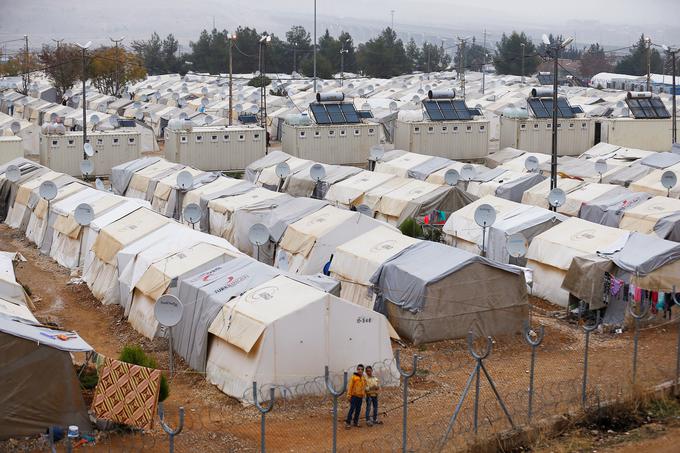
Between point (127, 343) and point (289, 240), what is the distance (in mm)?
5356

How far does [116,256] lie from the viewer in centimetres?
1992

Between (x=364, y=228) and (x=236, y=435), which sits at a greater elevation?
(x=364, y=228)

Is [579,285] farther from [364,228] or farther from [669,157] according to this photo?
[669,157]

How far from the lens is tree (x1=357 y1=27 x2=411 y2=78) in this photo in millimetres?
92956

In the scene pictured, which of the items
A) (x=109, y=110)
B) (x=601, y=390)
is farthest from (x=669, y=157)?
(x=109, y=110)

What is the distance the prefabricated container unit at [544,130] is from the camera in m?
36.1

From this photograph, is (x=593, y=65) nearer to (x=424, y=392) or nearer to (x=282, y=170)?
(x=282, y=170)

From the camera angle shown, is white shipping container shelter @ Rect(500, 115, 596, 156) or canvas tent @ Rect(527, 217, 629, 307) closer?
canvas tent @ Rect(527, 217, 629, 307)

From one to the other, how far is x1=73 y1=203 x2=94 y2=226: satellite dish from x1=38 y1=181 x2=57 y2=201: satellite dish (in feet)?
9.09

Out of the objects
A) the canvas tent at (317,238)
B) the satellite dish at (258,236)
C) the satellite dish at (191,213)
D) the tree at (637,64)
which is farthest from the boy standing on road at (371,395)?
the tree at (637,64)

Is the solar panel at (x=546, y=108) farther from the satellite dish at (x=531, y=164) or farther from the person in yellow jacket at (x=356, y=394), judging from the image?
the person in yellow jacket at (x=356, y=394)

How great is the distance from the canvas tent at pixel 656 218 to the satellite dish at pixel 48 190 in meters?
13.9

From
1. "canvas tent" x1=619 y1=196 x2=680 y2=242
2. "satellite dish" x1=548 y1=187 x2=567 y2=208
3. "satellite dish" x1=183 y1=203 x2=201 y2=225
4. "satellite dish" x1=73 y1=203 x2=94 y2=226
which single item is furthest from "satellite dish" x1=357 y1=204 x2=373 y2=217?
"satellite dish" x1=73 y1=203 x2=94 y2=226

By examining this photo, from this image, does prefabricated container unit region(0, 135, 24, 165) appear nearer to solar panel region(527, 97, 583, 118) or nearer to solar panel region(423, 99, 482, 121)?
solar panel region(423, 99, 482, 121)
